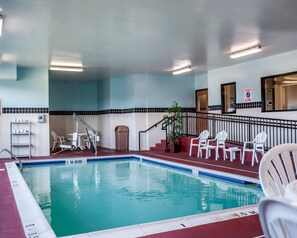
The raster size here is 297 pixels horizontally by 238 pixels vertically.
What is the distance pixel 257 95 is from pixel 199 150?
238 cm

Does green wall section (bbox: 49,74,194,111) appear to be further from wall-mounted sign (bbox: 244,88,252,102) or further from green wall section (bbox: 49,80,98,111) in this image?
wall-mounted sign (bbox: 244,88,252,102)

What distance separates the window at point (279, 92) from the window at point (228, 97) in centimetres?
142

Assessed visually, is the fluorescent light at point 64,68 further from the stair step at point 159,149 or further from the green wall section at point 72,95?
the stair step at point 159,149

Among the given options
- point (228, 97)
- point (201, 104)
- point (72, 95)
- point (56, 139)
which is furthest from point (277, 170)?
point (72, 95)

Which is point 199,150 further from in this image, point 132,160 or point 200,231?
point 200,231

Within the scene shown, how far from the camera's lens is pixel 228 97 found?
34.7 feet

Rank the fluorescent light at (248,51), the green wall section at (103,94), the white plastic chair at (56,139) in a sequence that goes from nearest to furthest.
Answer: the fluorescent light at (248,51), the white plastic chair at (56,139), the green wall section at (103,94)

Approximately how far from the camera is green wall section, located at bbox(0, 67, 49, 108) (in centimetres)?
972

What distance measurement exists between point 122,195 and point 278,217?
4896 millimetres

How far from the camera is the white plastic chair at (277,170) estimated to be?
1.95 meters

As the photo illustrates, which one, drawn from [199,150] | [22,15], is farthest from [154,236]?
[199,150]

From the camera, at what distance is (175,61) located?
9328 mm

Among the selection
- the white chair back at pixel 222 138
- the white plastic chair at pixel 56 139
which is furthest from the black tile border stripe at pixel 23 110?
the white chair back at pixel 222 138

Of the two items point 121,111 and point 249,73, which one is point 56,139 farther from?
point 249,73
